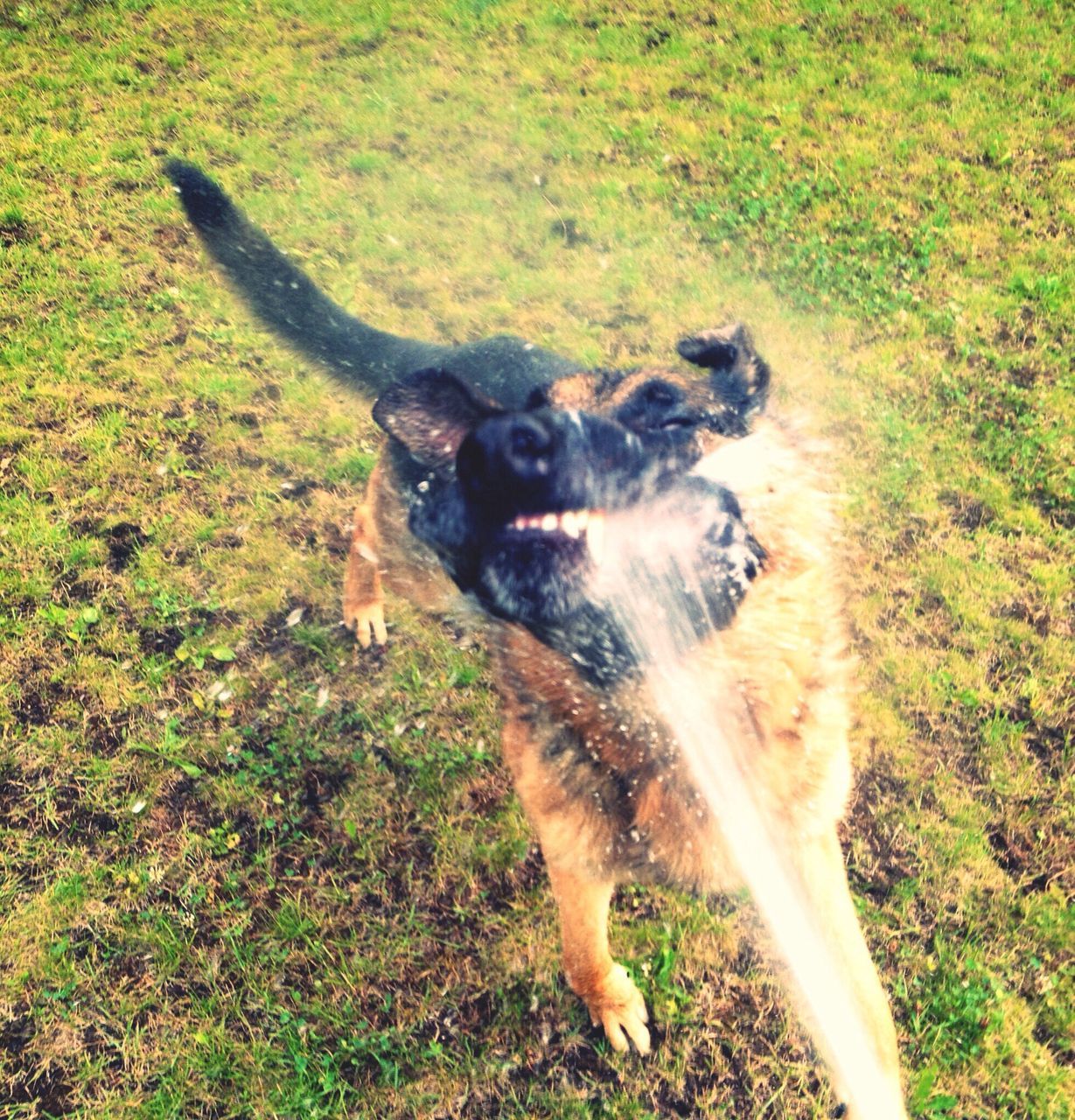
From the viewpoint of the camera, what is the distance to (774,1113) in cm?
293

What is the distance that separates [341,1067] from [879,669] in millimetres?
3344

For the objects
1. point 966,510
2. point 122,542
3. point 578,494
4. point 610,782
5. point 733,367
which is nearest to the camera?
point 578,494

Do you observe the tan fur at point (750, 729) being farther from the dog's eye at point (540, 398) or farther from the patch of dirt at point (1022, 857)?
the patch of dirt at point (1022, 857)

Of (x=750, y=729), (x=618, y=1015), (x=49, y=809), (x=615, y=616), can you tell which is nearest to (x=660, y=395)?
(x=615, y=616)

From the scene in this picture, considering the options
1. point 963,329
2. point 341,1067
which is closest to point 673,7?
point 963,329

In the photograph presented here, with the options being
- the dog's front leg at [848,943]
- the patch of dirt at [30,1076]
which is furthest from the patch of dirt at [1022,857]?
the patch of dirt at [30,1076]

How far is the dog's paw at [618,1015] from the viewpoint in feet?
9.82

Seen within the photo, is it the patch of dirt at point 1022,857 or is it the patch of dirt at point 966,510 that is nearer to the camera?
the patch of dirt at point 1022,857

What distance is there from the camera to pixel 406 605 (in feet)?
14.6

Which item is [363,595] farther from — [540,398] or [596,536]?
[596,536]

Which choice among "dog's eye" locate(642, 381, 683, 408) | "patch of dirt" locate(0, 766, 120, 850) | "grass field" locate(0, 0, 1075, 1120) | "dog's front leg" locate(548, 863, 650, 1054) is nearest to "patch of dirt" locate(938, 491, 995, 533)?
"grass field" locate(0, 0, 1075, 1120)

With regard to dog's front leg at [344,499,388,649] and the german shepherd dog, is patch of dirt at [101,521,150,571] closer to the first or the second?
dog's front leg at [344,499,388,649]

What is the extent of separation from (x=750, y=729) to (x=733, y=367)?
4.25ft

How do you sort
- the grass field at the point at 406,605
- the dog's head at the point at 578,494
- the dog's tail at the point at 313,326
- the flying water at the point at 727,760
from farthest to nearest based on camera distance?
the dog's tail at the point at 313,326, the grass field at the point at 406,605, the flying water at the point at 727,760, the dog's head at the point at 578,494
